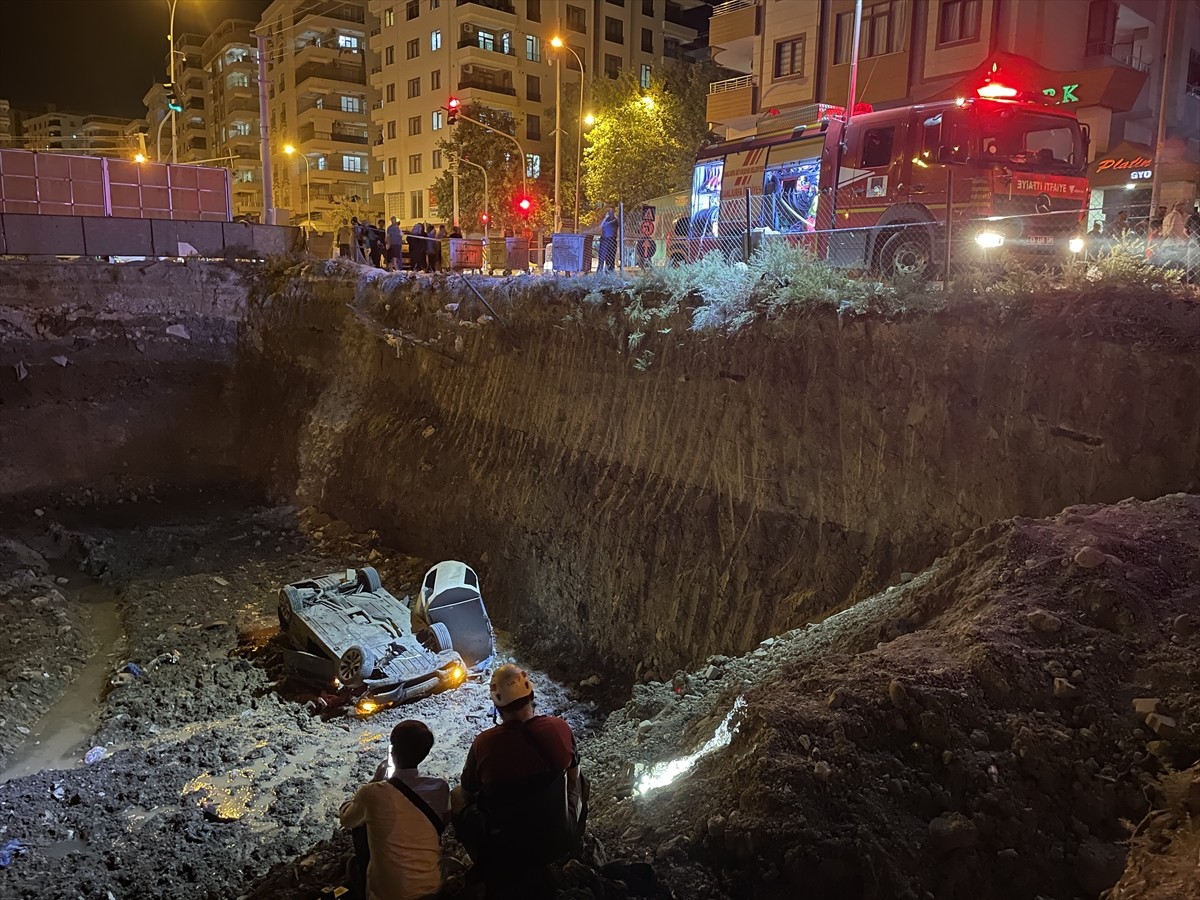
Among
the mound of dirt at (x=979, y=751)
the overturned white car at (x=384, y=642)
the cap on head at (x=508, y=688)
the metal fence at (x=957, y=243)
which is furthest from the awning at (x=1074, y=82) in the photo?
the cap on head at (x=508, y=688)

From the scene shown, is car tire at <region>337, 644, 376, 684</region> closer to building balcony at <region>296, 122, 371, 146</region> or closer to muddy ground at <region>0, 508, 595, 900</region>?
muddy ground at <region>0, 508, 595, 900</region>

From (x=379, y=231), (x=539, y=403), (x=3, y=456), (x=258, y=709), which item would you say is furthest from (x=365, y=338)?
(x=258, y=709)

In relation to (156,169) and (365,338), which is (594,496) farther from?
(156,169)

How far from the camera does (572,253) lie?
17438 millimetres

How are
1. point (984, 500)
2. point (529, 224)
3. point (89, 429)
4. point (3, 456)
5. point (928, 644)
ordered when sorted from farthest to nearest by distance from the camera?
point (529, 224), point (89, 429), point (3, 456), point (984, 500), point (928, 644)

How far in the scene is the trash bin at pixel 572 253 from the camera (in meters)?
17.2

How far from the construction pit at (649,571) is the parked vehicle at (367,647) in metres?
0.35

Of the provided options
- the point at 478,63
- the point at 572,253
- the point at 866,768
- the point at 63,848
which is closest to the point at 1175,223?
the point at 572,253

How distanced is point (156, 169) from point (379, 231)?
744 cm

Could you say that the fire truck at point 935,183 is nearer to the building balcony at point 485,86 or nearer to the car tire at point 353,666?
the car tire at point 353,666

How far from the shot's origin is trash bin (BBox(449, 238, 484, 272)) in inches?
833

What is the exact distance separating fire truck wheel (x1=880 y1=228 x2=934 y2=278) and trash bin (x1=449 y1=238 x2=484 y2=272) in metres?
12.3

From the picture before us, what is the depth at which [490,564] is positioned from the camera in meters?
12.9

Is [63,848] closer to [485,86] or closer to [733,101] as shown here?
[733,101]
